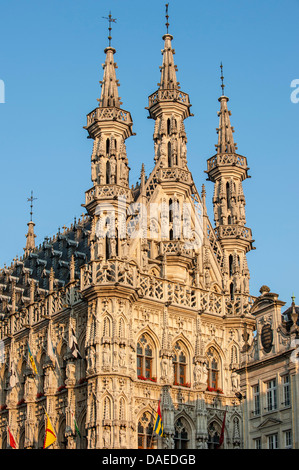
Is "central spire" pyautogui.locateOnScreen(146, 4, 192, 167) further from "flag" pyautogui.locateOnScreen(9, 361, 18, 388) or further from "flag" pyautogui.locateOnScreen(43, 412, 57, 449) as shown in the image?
"flag" pyautogui.locateOnScreen(43, 412, 57, 449)

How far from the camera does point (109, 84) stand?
52.9 m

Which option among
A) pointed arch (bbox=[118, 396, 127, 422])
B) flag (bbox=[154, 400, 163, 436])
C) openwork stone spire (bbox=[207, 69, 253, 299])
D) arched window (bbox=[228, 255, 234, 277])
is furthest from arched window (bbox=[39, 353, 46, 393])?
arched window (bbox=[228, 255, 234, 277])

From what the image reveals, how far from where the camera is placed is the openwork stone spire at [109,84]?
52.1m

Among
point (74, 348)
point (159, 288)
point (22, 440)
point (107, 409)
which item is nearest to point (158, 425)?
point (107, 409)

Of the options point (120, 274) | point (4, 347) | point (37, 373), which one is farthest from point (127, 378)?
point (4, 347)

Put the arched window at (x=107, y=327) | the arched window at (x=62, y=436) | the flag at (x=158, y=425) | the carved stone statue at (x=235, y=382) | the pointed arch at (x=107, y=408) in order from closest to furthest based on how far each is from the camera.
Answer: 1. the pointed arch at (x=107, y=408)
2. the flag at (x=158, y=425)
3. the arched window at (x=107, y=327)
4. the arched window at (x=62, y=436)
5. the carved stone statue at (x=235, y=382)

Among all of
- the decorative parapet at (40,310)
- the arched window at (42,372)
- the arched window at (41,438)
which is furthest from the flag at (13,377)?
the arched window at (41,438)

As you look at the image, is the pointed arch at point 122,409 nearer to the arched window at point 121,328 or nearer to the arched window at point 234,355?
the arched window at point 121,328

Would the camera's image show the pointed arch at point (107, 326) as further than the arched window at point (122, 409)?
Yes

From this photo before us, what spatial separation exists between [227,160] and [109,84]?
8830mm

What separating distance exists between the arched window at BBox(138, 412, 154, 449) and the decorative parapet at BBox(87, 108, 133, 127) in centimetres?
1554

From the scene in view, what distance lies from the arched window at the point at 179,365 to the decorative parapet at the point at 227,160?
1210cm

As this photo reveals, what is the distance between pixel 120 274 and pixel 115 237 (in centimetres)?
211

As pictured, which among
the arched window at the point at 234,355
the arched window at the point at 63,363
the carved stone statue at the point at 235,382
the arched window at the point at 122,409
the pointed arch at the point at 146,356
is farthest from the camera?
the arched window at the point at 234,355
